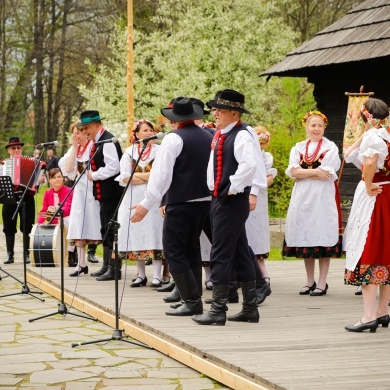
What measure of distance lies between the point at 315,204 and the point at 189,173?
194 cm

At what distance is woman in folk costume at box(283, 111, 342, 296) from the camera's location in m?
9.27

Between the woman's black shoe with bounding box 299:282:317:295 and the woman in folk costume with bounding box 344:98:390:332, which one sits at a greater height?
the woman in folk costume with bounding box 344:98:390:332

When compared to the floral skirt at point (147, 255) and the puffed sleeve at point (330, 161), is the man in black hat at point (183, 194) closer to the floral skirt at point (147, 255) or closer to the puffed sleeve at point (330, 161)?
the puffed sleeve at point (330, 161)

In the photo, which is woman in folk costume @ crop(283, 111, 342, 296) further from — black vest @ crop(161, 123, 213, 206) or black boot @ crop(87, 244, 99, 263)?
black boot @ crop(87, 244, 99, 263)

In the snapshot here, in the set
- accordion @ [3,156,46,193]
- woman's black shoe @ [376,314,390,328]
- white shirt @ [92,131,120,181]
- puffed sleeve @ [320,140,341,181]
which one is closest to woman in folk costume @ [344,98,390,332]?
woman's black shoe @ [376,314,390,328]

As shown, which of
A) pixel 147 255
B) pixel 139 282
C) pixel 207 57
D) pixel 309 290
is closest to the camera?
pixel 309 290

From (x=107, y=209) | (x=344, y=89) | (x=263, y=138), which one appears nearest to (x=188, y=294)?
(x=263, y=138)

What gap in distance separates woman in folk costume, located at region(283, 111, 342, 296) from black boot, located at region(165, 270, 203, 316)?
1.74 metres

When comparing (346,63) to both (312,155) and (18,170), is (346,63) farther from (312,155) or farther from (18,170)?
(312,155)

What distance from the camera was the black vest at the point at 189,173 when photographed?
25.9 feet

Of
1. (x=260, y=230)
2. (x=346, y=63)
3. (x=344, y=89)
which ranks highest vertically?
(x=346, y=63)

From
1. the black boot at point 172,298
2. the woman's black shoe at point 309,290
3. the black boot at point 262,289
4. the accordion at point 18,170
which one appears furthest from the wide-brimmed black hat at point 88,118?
the woman's black shoe at point 309,290

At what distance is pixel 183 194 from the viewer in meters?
7.88

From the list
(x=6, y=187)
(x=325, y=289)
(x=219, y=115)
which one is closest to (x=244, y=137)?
(x=219, y=115)
